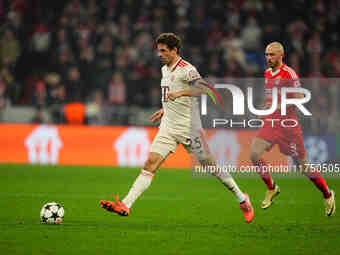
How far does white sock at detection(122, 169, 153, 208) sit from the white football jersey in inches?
24.7

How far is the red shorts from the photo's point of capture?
9328 millimetres

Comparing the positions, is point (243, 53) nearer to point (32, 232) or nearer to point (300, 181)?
point (300, 181)

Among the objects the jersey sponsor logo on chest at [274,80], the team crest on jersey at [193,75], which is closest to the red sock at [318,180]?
the jersey sponsor logo on chest at [274,80]

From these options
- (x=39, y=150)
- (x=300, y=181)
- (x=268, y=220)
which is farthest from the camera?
(x=39, y=150)

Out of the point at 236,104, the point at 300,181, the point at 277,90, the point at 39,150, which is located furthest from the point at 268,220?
the point at 39,150

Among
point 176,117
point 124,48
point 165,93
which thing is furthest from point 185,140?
point 124,48

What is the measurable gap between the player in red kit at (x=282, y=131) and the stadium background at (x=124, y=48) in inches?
254

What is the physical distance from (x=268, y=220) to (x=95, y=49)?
36.8ft

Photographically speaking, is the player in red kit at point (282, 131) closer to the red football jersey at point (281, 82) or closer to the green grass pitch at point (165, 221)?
the red football jersey at point (281, 82)

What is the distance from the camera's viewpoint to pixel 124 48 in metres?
19.0

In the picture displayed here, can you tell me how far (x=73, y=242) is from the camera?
708 cm

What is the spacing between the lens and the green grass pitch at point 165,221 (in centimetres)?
691

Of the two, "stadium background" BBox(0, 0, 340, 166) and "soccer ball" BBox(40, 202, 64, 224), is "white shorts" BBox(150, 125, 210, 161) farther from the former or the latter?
"stadium background" BBox(0, 0, 340, 166)

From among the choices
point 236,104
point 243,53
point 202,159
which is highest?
point 243,53
